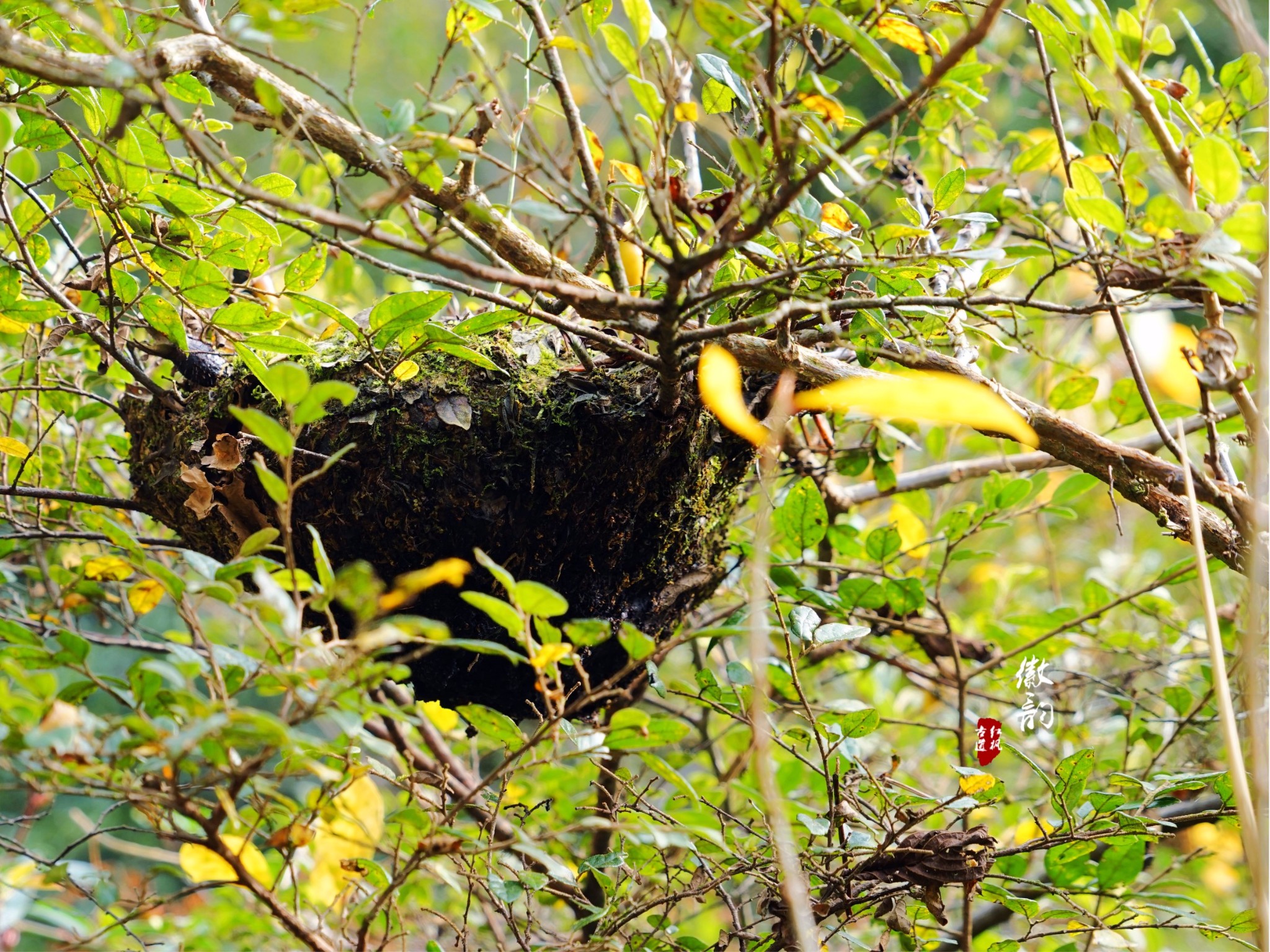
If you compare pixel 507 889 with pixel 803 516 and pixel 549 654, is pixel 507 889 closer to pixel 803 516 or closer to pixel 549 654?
pixel 549 654

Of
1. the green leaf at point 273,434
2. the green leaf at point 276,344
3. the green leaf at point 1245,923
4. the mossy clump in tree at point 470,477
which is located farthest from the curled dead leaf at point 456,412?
the green leaf at point 1245,923

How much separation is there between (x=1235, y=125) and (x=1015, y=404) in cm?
62

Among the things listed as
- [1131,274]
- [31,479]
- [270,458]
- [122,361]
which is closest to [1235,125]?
[1131,274]

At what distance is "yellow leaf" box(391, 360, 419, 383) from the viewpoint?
829 mm

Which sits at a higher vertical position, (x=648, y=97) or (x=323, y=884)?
(x=648, y=97)

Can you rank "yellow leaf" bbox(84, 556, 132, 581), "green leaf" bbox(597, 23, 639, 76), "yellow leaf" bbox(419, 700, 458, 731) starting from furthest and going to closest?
1. "yellow leaf" bbox(419, 700, 458, 731)
2. "yellow leaf" bbox(84, 556, 132, 581)
3. "green leaf" bbox(597, 23, 639, 76)

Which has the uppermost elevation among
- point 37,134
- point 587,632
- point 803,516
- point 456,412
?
point 37,134

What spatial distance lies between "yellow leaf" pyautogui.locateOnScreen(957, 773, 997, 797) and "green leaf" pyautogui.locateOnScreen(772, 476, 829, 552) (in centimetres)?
30

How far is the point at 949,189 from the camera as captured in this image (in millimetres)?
875

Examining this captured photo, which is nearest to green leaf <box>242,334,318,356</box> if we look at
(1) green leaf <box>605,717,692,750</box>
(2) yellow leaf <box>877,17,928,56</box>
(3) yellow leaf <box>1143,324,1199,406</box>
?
(1) green leaf <box>605,717,692,750</box>

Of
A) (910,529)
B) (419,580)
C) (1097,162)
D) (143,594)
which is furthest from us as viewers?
(910,529)

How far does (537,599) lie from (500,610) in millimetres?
31

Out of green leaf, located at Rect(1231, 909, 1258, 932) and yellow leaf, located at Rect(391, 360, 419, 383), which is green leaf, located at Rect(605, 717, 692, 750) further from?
green leaf, located at Rect(1231, 909, 1258, 932)
